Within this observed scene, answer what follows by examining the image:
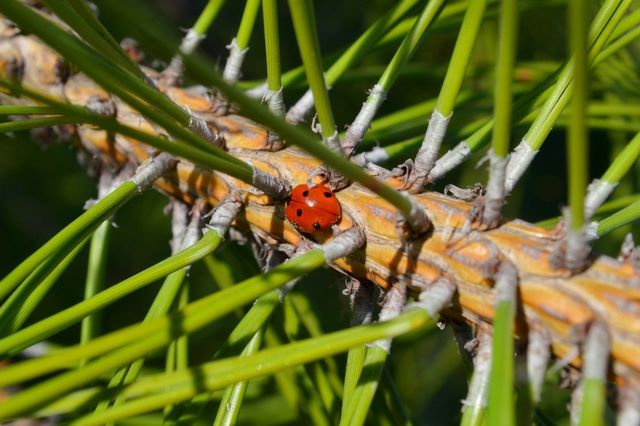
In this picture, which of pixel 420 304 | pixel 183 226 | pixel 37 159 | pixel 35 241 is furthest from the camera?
pixel 35 241

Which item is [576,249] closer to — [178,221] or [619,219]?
[619,219]

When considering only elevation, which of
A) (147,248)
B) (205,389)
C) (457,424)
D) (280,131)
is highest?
(147,248)

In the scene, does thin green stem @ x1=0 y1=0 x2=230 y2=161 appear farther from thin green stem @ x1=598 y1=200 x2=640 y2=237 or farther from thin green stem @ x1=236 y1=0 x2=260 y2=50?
thin green stem @ x1=598 y1=200 x2=640 y2=237

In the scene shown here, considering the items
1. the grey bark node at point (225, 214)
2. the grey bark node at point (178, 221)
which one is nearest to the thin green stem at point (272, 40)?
the grey bark node at point (225, 214)

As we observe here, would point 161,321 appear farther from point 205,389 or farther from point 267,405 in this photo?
point 267,405

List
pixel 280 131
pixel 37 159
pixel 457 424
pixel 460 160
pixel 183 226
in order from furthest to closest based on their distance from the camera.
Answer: pixel 37 159
pixel 457 424
pixel 183 226
pixel 460 160
pixel 280 131

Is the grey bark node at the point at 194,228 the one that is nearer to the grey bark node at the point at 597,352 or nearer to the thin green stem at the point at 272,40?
the thin green stem at the point at 272,40

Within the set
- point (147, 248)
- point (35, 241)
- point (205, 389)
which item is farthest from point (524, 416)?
point (35, 241)
